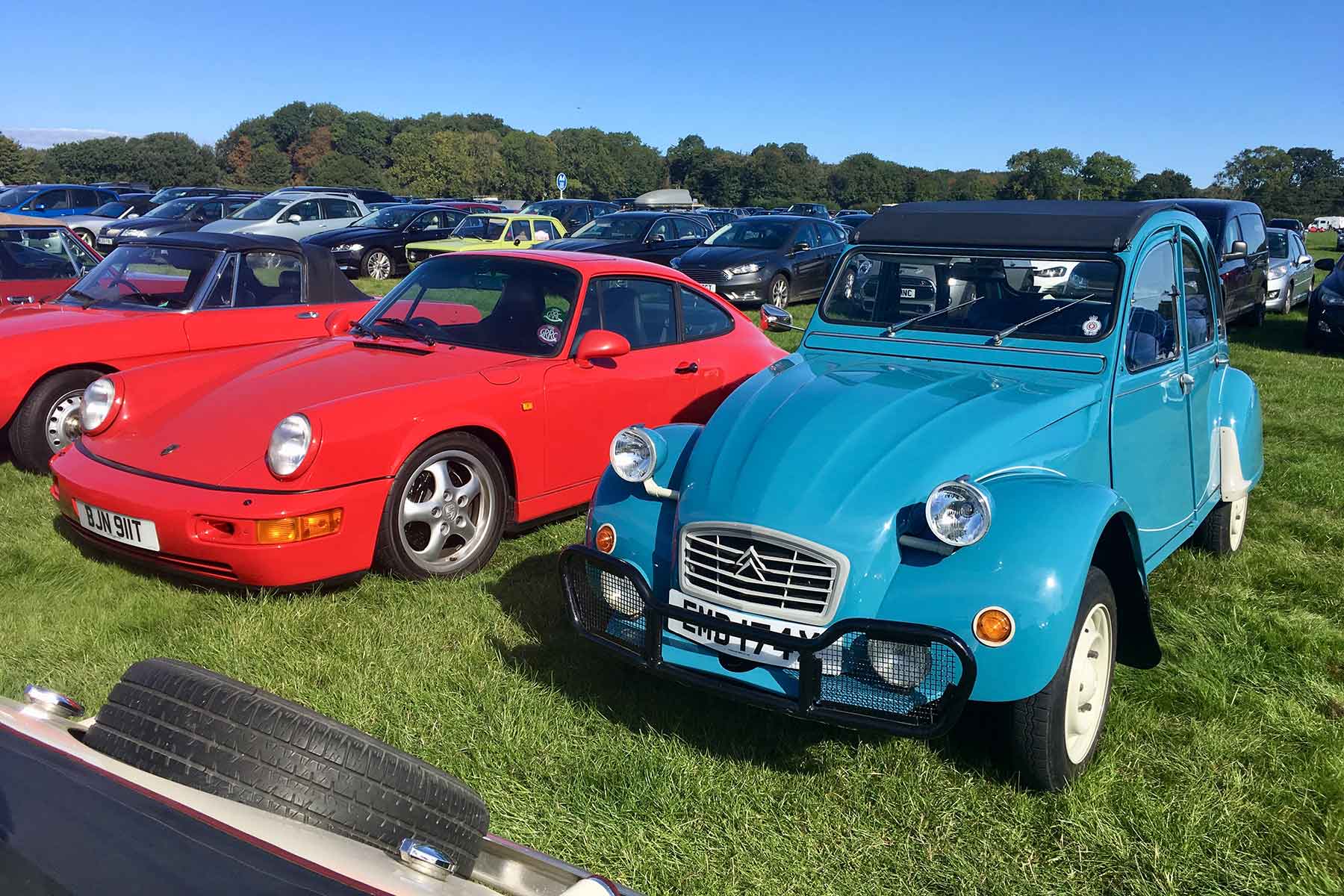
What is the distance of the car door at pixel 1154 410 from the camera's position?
403 centimetres

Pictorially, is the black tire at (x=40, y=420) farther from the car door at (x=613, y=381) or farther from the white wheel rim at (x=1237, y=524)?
the white wheel rim at (x=1237, y=524)

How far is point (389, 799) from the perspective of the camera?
86.5 inches

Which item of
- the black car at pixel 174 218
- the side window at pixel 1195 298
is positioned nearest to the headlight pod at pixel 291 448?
the side window at pixel 1195 298

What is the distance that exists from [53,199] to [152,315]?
77.3 feet

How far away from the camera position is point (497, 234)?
20.2 metres

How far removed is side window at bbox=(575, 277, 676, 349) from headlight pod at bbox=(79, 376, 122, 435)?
2377 mm

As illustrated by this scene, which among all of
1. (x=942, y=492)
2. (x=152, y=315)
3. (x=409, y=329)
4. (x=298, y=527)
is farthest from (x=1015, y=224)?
(x=152, y=315)

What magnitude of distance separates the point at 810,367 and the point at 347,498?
2.12 m

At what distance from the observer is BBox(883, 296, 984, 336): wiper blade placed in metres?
4.44

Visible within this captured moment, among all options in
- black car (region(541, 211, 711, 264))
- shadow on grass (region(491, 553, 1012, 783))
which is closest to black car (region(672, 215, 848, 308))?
black car (region(541, 211, 711, 264))

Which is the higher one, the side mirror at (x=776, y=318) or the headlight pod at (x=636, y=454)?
the side mirror at (x=776, y=318)

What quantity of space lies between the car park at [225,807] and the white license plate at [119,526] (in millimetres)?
2226

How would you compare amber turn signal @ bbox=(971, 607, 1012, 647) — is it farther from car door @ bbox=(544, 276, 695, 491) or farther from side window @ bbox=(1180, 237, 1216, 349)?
car door @ bbox=(544, 276, 695, 491)

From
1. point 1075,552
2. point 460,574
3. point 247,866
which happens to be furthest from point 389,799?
point 460,574
